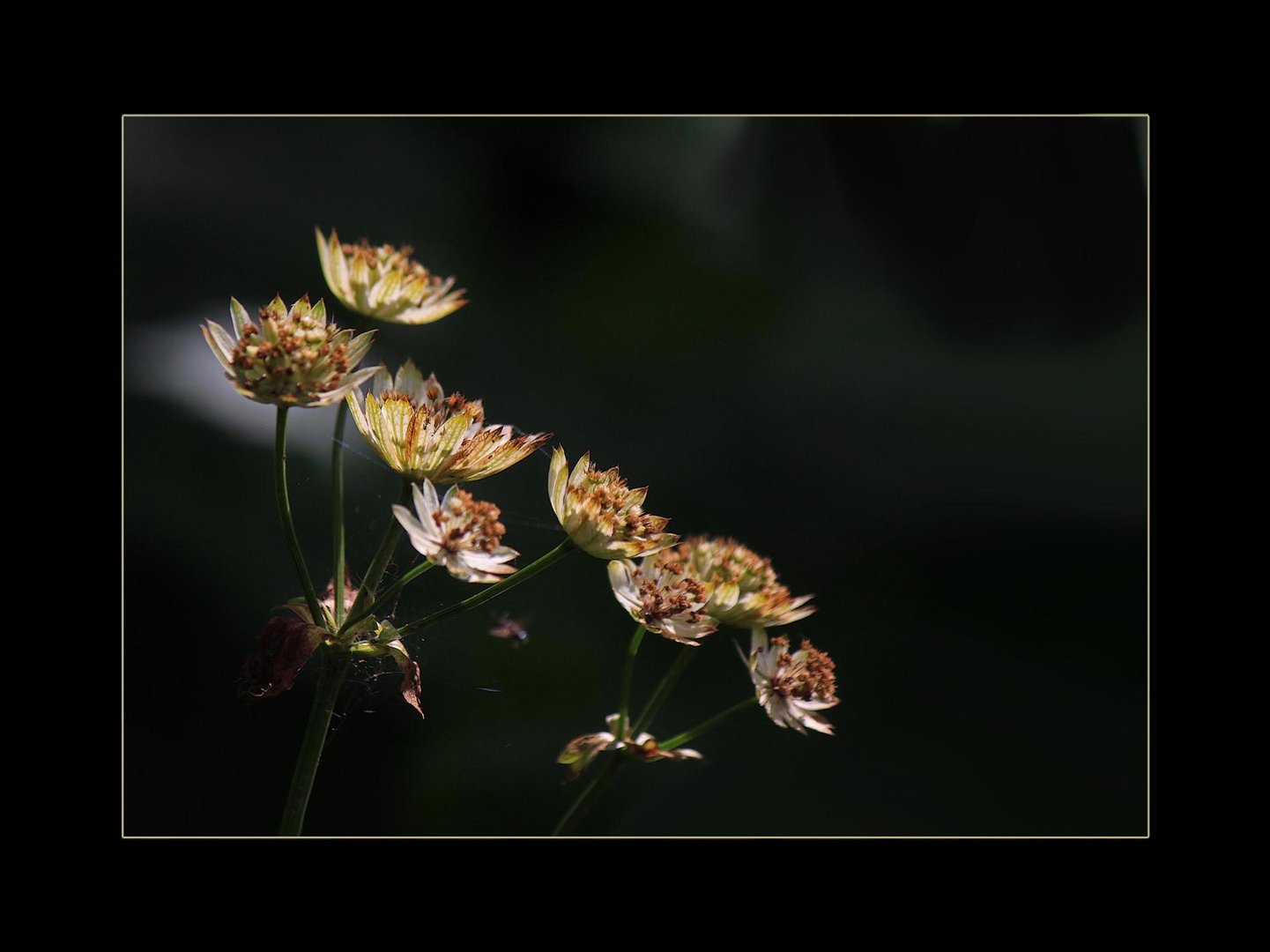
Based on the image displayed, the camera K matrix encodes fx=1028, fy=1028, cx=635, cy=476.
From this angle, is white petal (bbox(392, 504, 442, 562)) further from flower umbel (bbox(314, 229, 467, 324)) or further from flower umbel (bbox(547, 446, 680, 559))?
flower umbel (bbox(314, 229, 467, 324))

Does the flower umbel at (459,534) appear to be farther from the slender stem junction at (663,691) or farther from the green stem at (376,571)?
the slender stem junction at (663,691)

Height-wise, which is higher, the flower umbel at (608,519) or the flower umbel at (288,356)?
the flower umbel at (288,356)

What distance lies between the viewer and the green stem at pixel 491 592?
0.75 meters

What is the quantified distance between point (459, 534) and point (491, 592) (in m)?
0.05

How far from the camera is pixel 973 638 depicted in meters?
1.47

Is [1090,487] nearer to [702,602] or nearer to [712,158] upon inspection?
[712,158]

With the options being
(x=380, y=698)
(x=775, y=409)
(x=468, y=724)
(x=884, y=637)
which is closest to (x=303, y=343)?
(x=380, y=698)

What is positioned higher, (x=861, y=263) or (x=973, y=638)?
(x=861, y=263)

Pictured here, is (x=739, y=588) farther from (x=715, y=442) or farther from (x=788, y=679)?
(x=715, y=442)

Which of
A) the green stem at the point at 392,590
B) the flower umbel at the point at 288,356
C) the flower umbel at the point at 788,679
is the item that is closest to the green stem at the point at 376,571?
the green stem at the point at 392,590

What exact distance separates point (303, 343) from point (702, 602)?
1.23ft

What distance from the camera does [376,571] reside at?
0.77m

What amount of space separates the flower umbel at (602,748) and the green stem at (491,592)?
0.20 m

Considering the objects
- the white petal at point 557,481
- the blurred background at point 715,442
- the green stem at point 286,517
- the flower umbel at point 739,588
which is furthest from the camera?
the blurred background at point 715,442
